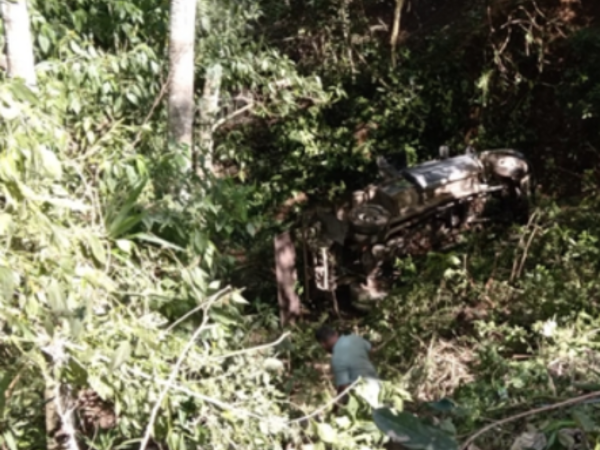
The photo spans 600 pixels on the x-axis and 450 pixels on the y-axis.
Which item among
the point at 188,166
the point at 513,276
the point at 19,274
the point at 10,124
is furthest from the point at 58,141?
the point at 513,276

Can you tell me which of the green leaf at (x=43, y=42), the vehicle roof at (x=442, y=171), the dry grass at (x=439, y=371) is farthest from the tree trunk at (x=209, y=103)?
the vehicle roof at (x=442, y=171)

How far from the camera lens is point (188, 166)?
13.9 ft

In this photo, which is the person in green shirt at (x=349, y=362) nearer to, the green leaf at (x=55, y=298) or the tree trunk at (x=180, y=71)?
the tree trunk at (x=180, y=71)

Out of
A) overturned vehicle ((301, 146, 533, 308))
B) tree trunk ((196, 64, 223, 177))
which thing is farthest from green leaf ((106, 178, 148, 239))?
overturned vehicle ((301, 146, 533, 308))

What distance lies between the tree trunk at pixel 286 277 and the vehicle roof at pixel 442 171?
164 cm

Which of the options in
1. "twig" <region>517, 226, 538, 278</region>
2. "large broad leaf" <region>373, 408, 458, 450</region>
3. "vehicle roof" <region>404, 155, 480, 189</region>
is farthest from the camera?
"vehicle roof" <region>404, 155, 480, 189</region>

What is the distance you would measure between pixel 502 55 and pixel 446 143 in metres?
1.50

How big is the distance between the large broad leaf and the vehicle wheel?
6.27 m

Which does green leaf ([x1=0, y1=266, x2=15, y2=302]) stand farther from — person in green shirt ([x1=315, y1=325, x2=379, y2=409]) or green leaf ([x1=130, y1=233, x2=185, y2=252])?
person in green shirt ([x1=315, y1=325, x2=379, y2=409])

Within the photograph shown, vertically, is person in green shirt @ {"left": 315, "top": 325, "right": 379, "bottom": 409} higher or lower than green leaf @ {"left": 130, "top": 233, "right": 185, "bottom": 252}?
lower

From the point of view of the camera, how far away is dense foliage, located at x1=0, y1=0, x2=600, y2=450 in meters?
2.90

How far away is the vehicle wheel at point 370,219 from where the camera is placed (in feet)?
26.6

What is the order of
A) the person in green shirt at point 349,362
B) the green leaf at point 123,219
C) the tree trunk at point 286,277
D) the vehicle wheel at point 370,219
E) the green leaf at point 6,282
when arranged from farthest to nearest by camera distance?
the vehicle wheel at point 370,219
the tree trunk at point 286,277
the person in green shirt at point 349,362
the green leaf at point 123,219
the green leaf at point 6,282

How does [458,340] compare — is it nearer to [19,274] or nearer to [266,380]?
[266,380]
